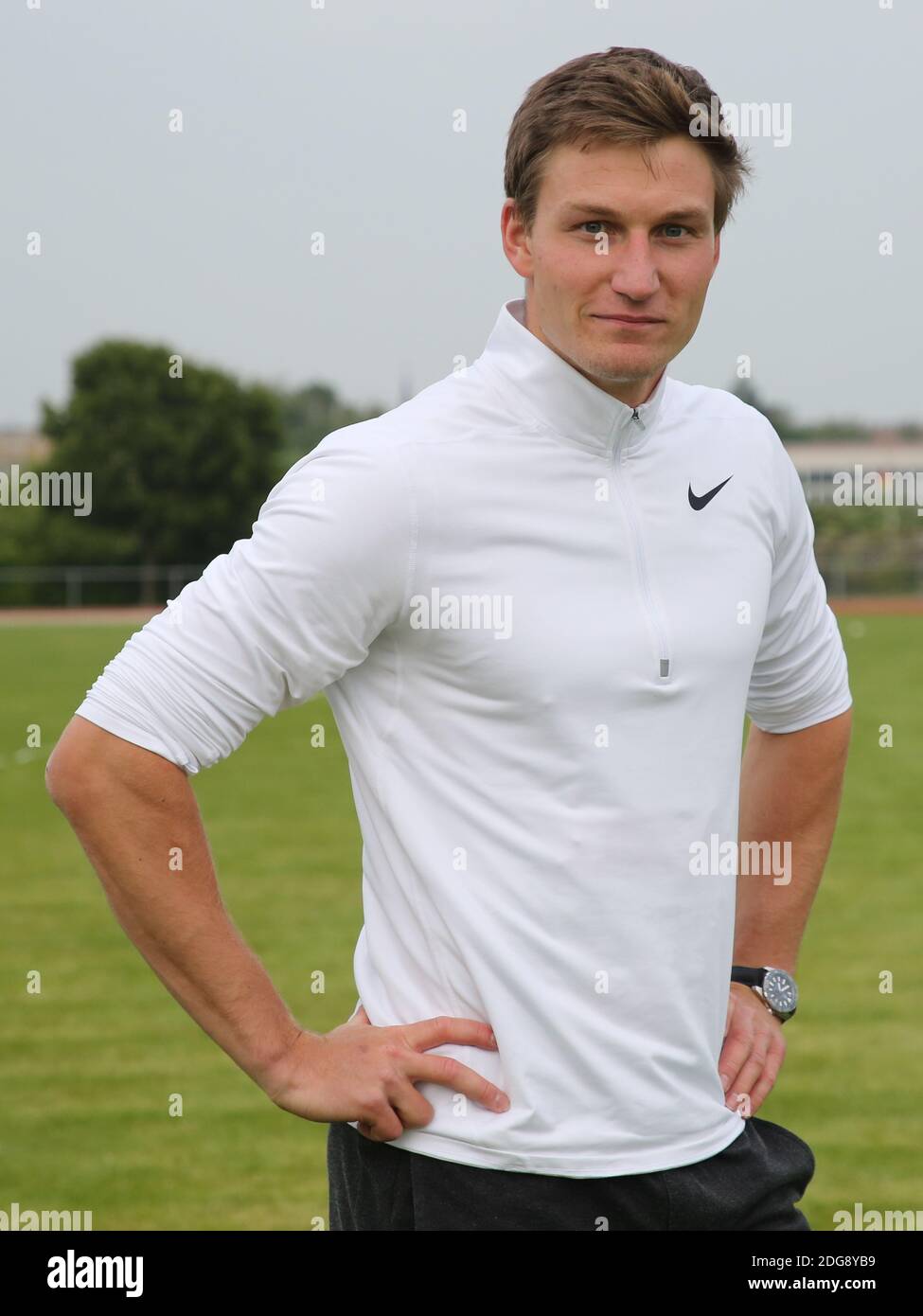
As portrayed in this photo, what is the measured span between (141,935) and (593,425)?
0.88 metres

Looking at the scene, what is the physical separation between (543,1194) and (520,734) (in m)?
0.58

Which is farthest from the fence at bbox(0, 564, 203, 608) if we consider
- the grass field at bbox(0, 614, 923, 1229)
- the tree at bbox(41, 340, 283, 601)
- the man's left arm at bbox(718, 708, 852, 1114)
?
the man's left arm at bbox(718, 708, 852, 1114)

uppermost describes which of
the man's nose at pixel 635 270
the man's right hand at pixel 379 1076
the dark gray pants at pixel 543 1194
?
the man's nose at pixel 635 270

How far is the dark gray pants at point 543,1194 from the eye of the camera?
81.1 inches

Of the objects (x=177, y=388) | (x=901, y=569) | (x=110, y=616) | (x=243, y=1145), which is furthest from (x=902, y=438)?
A: (x=243, y=1145)

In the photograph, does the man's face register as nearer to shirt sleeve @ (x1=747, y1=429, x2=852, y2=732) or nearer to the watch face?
shirt sleeve @ (x1=747, y1=429, x2=852, y2=732)

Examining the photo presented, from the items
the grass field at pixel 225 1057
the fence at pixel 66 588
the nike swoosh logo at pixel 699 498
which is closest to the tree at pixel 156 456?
the fence at pixel 66 588

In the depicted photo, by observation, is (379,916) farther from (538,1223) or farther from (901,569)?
(901,569)

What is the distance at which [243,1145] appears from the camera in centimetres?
597

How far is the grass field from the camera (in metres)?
5.55

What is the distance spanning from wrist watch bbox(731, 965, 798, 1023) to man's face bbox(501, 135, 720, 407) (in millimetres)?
1009

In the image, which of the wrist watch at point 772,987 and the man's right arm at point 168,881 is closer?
the man's right arm at point 168,881

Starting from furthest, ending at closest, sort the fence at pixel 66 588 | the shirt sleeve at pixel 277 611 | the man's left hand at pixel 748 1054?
1. the fence at pixel 66 588
2. the man's left hand at pixel 748 1054
3. the shirt sleeve at pixel 277 611

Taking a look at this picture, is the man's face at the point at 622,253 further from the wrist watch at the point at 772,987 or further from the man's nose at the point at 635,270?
the wrist watch at the point at 772,987
